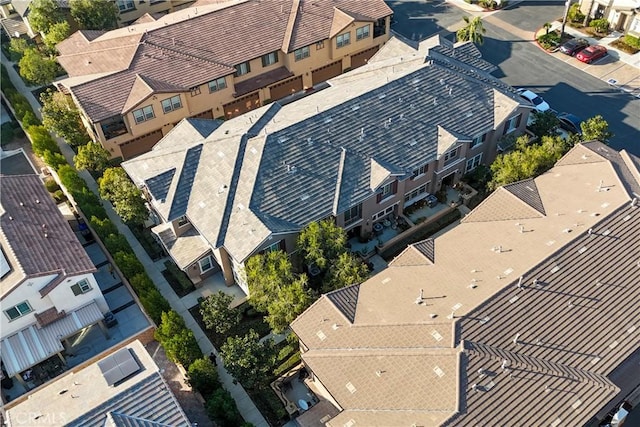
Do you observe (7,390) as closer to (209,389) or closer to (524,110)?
(209,389)

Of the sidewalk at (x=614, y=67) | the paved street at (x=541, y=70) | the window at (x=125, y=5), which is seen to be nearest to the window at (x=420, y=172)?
the paved street at (x=541, y=70)

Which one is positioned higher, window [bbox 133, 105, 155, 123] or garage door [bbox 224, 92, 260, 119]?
window [bbox 133, 105, 155, 123]

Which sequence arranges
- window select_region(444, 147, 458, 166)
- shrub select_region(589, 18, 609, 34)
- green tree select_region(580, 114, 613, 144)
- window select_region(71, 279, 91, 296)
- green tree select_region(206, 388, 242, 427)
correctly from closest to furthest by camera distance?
green tree select_region(206, 388, 242, 427)
window select_region(71, 279, 91, 296)
window select_region(444, 147, 458, 166)
green tree select_region(580, 114, 613, 144)
shrub select_region(589, 18, 609, 34)

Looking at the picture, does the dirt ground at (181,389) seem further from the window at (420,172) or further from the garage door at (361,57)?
the garage door at (361,57)

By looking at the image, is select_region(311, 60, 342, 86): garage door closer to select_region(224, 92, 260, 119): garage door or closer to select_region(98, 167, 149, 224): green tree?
select_region(224, 92, 260, 119): garage door

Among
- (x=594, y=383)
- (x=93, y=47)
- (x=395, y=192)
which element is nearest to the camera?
(x=594, y=383)

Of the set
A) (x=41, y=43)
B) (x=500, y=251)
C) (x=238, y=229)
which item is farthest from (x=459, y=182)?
(x=41, y=43)

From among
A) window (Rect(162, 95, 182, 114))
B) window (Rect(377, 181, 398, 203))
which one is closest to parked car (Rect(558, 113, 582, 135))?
window (Rect(377, 181, 398, 203))
